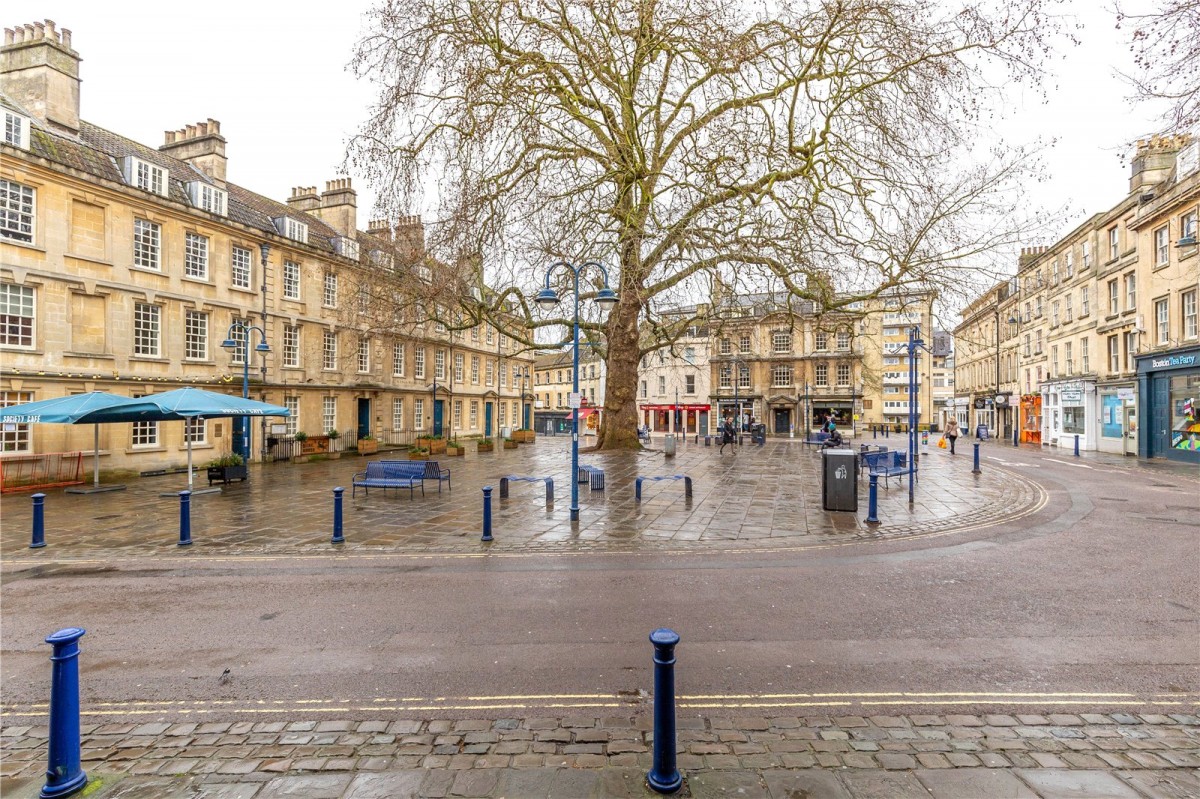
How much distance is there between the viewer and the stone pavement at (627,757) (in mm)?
3217

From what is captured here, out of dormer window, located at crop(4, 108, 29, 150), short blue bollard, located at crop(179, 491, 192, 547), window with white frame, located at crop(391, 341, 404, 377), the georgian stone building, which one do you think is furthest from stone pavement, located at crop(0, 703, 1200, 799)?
window with white frame, located at crop(391, 341, 404, 377)

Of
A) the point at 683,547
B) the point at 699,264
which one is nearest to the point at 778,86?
the point at 699,264

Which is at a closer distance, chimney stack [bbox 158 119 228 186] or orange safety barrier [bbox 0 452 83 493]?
orange safety barrier [bbox 0 452 83 493]

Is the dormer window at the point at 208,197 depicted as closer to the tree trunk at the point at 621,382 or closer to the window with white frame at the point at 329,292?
the window with white frame at the point at 329,292

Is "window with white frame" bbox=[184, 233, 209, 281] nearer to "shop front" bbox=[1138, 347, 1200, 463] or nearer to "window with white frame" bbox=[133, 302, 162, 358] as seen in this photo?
"window with white frame" bbox=[133, 302, 162, 358]

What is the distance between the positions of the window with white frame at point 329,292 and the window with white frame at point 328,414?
4.92 m

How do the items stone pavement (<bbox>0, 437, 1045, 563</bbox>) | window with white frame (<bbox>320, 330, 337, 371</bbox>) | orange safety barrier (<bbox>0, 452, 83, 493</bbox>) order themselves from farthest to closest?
1. window with white frame (<bbox>320, 330, 337, 371</bbox>)
2. orange safety barrier (<bbox>0, 452, 83, 493</bbox>)
3. stone pavement (<bbox>0, 437, 1045, 563</bbox>)

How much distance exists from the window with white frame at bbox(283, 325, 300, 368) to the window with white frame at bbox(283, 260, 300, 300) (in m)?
1.52

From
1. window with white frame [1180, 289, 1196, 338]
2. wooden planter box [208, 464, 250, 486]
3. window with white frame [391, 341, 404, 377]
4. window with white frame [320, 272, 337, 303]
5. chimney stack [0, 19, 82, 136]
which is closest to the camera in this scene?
wooden planter box [208, 464, 250, 486]

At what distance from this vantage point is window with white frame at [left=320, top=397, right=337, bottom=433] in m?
28.3

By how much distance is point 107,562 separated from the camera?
8.47 meters

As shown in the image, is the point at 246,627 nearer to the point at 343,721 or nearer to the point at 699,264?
the point at 343,721

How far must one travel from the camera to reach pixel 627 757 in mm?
3500

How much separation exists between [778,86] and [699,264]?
538cm
